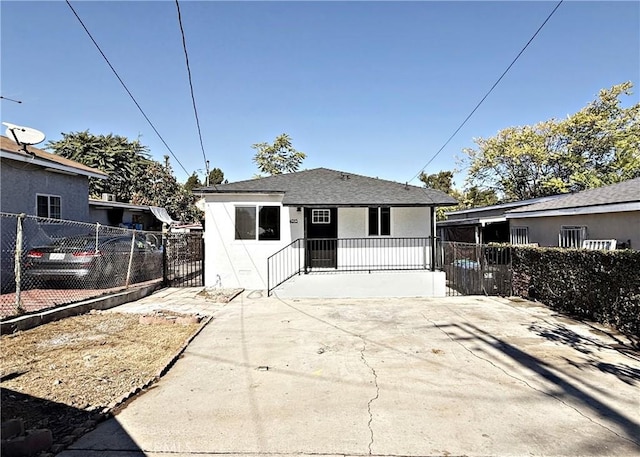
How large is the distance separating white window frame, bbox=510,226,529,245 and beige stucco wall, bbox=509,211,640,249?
19cm

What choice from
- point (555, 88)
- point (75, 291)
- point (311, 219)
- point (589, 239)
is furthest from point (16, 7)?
point (555, 88)

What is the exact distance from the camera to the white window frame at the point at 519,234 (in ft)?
43.7

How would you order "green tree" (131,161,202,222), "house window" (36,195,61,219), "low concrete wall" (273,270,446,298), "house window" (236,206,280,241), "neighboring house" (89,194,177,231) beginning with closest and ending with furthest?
"house window" (36,195,61,219), "low concrete wall" (273,270,446,298), "house window" (236,206,280,241), "neighboring house" (89,194,177,231), "green tree" (131,161,202,222)

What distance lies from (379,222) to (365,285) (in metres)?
2.45

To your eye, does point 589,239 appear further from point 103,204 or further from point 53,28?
point 103,204

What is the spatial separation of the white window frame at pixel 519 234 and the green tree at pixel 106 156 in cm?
2579

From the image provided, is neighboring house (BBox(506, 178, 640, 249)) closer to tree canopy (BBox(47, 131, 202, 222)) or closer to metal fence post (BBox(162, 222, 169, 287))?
metal fence post (BBox(162, 222, 169, 287))

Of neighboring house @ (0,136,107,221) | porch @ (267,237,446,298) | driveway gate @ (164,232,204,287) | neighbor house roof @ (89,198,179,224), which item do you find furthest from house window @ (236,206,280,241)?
neighbor house roof @ (89,198,179,224)

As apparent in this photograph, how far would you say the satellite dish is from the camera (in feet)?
27.4

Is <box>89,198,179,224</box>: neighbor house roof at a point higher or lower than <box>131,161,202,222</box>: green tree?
lower

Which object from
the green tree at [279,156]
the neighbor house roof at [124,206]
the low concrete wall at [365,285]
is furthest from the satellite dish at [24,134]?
the green tree at [279,156]

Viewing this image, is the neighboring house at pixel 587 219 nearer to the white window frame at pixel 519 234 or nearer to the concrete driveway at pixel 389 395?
the white window frame at pixel 519 234

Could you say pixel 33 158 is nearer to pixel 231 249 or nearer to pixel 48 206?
pixel 48 206

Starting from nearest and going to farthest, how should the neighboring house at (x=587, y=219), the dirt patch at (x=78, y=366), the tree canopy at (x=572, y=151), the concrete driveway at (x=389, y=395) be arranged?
the concrete driveway at (x=389, y=395) → the dirt patch at (x=78, y=366) → the neighboring house at (x=587, y=219) → the tree canopy at (x=572, y=151)
